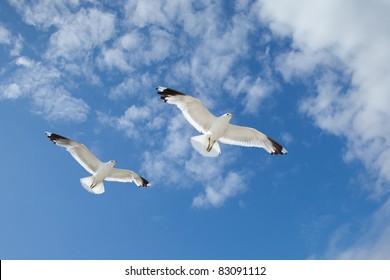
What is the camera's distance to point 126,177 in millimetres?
15969

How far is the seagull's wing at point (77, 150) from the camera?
604 inches

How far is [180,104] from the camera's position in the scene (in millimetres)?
12953

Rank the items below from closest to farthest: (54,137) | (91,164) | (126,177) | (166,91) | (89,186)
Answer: (166,91) → (89,186) → (54,137) → (91,164) → (126,177)

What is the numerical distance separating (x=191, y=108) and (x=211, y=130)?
0.81 meters

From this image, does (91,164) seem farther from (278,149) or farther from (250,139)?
(278,149)

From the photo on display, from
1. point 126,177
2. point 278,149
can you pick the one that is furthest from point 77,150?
point 278,149

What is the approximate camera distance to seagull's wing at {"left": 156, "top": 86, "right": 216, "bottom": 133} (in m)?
12.7

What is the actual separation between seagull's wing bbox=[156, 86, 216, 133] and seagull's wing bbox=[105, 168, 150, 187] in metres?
3.75

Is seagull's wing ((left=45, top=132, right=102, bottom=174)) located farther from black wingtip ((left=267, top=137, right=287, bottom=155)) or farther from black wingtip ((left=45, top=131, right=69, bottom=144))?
black wingtip ((left=267, top=137, right=287, bottom=155))

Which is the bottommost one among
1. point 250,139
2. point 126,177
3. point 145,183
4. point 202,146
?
point 202,146
